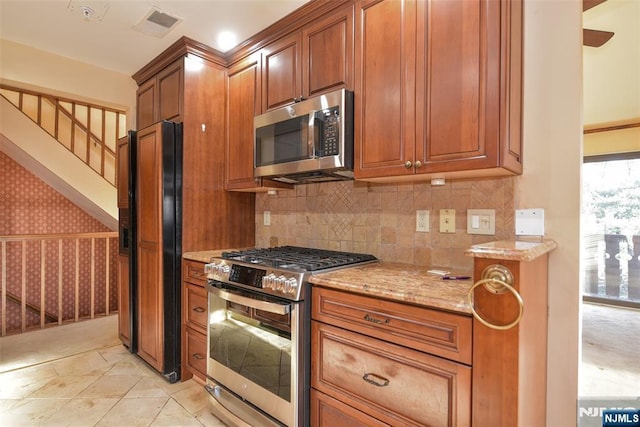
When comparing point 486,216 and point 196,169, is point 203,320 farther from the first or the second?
point 486,216

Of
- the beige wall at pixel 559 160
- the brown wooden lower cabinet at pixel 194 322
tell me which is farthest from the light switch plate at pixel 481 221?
the brown wooden lower cabinet at pixel 194 322

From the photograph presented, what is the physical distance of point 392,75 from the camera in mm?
1594

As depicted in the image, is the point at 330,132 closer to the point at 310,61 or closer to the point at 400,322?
the point at 310,61

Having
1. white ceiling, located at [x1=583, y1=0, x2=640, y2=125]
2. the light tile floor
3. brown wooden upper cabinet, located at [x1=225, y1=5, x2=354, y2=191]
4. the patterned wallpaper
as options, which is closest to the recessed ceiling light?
brown wooden upper cabinet, located at [x1=225, y1=5, x2=354, y2=191]

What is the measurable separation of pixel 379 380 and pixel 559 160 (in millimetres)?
1178

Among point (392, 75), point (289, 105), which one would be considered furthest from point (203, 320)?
point (392, 75)

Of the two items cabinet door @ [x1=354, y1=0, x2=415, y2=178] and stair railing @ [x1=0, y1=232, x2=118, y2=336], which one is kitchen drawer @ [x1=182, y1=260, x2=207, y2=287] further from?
stair railing @ [x1=0, y1=232, x2=118, y2=336]

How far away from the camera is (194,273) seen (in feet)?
7.57

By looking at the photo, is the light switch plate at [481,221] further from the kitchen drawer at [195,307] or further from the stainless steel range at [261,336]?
the kitchen drawer at [195,307]

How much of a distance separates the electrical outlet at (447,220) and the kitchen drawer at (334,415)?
965 mm

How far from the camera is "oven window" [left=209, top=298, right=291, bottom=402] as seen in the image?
1.60m

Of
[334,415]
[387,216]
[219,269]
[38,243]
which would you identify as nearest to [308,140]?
[387,216]

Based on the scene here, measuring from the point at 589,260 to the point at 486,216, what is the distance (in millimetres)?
583

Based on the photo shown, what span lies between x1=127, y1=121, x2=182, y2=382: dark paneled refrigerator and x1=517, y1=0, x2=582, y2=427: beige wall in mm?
2175
